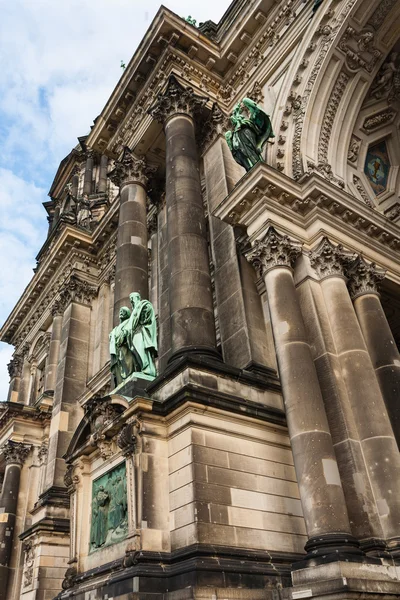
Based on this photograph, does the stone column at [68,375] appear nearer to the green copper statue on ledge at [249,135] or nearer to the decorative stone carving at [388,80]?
the green copper statue on ledge at [249,135]

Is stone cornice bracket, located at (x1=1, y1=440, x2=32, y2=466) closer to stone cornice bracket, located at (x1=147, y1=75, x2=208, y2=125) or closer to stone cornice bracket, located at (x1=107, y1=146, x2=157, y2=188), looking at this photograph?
stone cornice bracket, located at (x1=107, y1=146, x2=157, y2=188)

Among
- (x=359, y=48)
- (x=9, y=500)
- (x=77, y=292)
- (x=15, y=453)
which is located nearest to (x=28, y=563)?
(x=9, y=500)

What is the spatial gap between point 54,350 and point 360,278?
16.0 metres

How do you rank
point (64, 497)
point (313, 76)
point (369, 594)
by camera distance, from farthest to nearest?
point (64, 497), point (313, 76), point (369, 594)

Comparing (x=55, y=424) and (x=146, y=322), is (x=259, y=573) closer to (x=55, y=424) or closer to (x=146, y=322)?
(x=146, y=322)

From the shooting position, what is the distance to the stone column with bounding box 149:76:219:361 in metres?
11.6

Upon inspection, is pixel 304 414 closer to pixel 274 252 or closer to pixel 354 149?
pixel 274 252

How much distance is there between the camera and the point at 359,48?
15.6m

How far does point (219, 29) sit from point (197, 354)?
13360 millimetres

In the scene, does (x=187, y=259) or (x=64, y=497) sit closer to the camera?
(x=187, y=259)

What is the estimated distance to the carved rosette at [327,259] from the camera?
11.8 m

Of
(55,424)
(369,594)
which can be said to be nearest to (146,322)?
(369,594)

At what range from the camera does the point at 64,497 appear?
1806cm

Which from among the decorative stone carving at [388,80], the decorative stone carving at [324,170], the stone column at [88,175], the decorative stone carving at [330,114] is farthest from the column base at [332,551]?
the stone column at [88,175]
